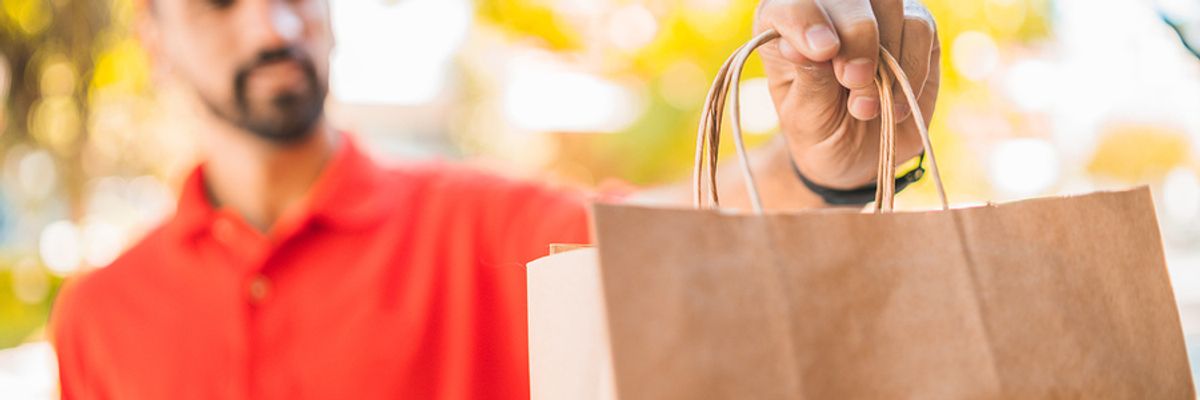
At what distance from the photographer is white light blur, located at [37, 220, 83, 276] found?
14.9 feet

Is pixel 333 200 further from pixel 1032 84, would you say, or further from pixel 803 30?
pixel 1032 84

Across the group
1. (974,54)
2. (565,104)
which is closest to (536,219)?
(974,54)

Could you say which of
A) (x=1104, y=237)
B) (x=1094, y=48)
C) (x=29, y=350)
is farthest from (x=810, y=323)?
(x=1094, y=48)

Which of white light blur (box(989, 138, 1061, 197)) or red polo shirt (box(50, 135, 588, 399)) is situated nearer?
red polo shirt (box(50, 135, 588, 399))

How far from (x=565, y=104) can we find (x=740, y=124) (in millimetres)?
8743

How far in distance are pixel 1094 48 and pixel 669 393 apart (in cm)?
618

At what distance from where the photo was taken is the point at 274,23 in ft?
3.98

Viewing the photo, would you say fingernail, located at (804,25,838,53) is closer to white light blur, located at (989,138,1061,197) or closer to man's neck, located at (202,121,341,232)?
man's neck, located at (202,121,341,232)

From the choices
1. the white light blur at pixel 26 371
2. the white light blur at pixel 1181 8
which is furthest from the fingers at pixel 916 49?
the white light blur at pixel 26 371

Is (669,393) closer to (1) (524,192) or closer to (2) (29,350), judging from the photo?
(1) (524,192)

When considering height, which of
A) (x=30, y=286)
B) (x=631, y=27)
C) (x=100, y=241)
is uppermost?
(x=631, y=27)

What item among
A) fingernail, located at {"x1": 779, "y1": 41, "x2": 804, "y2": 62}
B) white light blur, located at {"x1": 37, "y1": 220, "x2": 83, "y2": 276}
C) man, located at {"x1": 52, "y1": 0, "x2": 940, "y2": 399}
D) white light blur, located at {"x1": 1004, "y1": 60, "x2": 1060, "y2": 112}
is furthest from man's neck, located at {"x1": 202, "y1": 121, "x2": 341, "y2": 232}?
white light blur, located at {"x1": 1004, "y1": 60, "x2": 1060, "y2": 112}

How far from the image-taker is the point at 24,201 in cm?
490

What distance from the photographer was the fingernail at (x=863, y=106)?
0.60 meters
